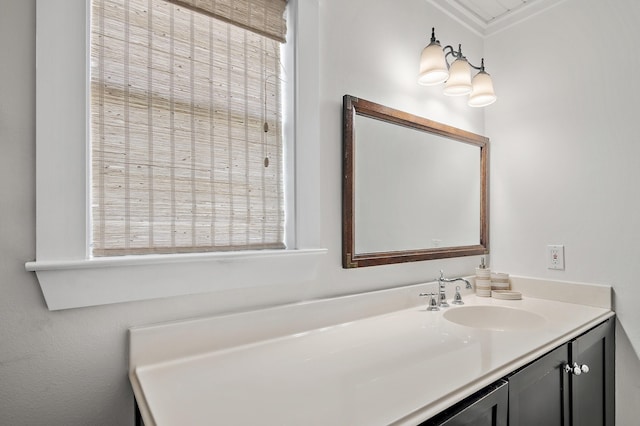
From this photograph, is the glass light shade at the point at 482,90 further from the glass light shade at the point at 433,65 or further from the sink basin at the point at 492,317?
the sink basin at the point at 492,317

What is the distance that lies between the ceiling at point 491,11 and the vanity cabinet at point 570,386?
1564mm

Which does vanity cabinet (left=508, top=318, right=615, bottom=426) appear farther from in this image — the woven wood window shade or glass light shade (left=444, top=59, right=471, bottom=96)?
glass light shade (left=444, top=59, right=471, bottom=96)

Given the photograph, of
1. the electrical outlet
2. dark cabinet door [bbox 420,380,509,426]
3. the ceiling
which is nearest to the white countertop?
dark cabinet door [bbox 420,380,509,426]

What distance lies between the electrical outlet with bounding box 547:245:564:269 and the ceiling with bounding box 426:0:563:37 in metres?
1.22

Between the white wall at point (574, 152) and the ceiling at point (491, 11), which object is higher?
the ceiling at point (491, 11)

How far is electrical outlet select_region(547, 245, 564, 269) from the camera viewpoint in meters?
1.71

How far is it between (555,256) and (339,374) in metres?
1.43

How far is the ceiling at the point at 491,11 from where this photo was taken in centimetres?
177

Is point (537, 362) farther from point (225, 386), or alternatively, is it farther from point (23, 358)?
point (23, 358)

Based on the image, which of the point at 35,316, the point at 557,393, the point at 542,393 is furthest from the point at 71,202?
the point at 557,393

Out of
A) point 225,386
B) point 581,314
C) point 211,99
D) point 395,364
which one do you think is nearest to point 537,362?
point 395,364

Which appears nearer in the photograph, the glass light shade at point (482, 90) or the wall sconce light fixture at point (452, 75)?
the wall sconce light fixture at point (452, 75)

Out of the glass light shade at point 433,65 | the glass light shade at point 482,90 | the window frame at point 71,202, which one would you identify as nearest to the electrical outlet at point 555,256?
the glass light shade at point 482,90

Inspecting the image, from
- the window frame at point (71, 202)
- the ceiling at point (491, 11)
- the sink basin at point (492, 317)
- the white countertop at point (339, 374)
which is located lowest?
the sink basin at point (492, 317)
